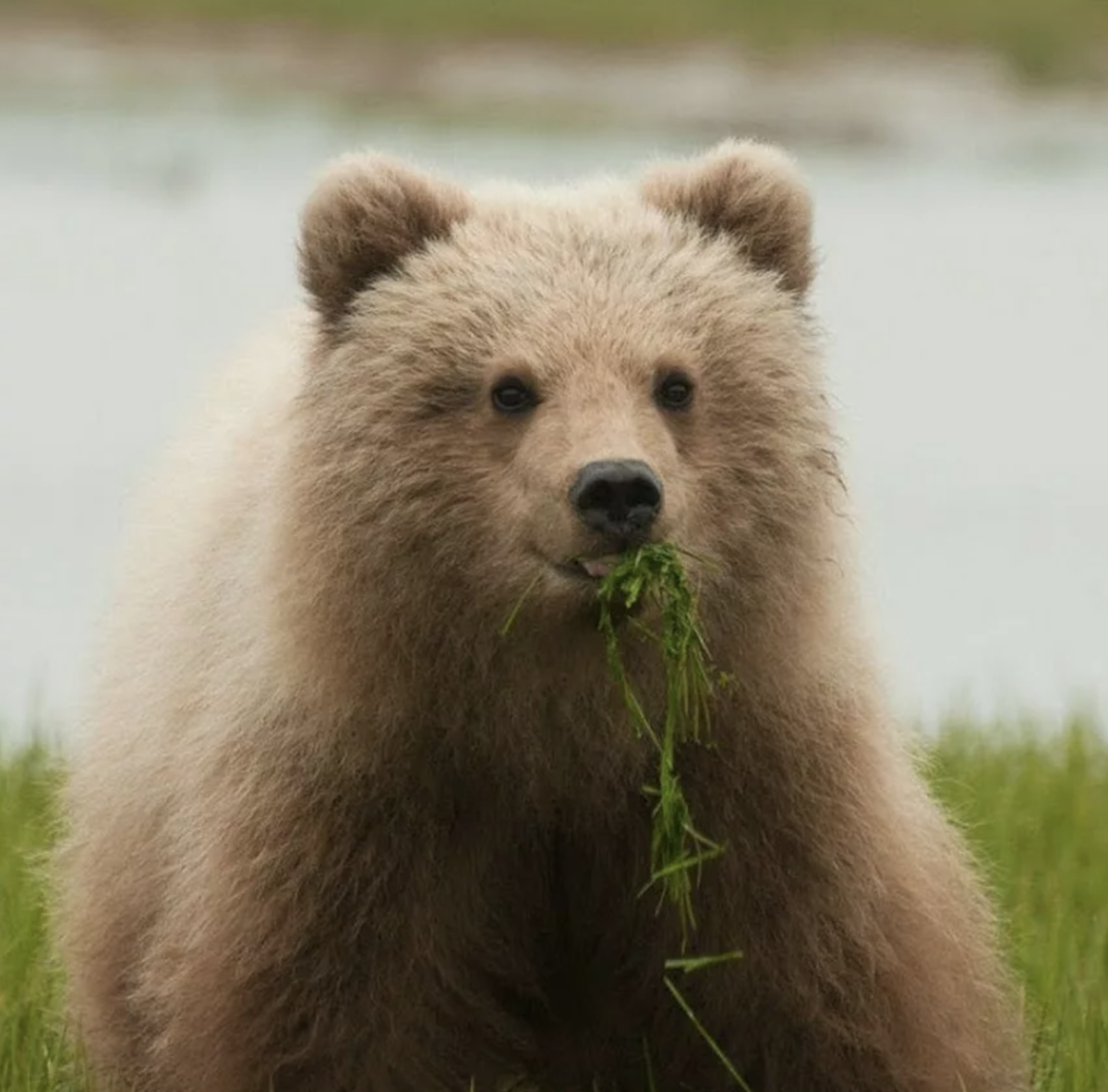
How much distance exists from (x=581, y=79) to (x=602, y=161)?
1191 millimetres

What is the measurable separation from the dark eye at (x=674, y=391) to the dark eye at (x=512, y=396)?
196 mm

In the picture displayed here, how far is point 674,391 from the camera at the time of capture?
4887 millimetres

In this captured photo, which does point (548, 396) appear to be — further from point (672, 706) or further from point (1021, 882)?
point (1021, 882)

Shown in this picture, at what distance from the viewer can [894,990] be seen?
529cm

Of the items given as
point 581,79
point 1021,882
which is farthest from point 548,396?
point 581,79

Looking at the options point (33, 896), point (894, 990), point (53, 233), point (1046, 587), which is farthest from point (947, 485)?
point (894, 990)

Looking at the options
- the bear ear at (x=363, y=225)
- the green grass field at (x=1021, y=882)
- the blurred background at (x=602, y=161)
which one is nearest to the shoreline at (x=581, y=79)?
the blurred background at (x=602, y=161)

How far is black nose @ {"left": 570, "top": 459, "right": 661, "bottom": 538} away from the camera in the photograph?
4555mm

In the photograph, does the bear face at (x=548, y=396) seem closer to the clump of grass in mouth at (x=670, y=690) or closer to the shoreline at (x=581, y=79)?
the clump of grass in mouth at (x=670, y=690)

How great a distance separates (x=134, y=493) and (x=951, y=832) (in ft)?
6.75

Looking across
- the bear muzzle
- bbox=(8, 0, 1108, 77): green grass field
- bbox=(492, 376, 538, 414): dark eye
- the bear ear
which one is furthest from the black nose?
bbox=(8, 0, 1108, 77): green grass field

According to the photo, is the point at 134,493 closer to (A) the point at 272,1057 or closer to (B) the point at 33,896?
(B) the point at 33,896

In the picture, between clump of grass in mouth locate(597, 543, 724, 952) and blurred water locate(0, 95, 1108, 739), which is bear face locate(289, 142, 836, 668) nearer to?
clump of grass in mouth locate(597, 543, 724, 952)

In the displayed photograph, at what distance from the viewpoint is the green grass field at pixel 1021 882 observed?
589 centimetres
